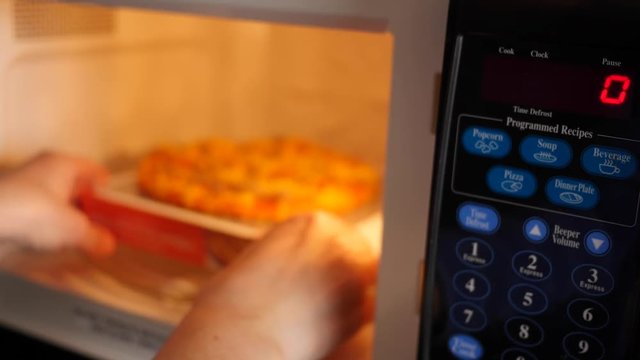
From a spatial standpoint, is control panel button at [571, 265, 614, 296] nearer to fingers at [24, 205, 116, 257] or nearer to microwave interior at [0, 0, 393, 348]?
microwave interior at [0, 0, 393, 348]

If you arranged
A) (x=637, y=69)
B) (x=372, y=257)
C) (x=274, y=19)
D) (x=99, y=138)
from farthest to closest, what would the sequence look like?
(x=99, y=138)
(x=372, y=257)
(x=274, y=19)
(x=637, y=69)

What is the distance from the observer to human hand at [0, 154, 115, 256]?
83 centimetres

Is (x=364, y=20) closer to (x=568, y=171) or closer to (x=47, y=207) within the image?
(x=568, y=171)

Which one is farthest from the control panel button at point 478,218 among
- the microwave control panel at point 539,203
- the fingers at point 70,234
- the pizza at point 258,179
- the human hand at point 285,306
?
the fingers at point 70,234

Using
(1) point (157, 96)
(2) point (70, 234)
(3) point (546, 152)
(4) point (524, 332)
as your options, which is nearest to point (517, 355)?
(4) point (524, 332)

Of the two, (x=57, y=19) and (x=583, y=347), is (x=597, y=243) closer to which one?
(x=583, y=347)

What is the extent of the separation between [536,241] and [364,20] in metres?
0.18

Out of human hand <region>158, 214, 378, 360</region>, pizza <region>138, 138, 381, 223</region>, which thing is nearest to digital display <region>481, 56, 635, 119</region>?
human hand <region>158, 214, 378, 360</region>

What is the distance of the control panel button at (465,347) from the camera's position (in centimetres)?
46

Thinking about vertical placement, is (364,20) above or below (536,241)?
above

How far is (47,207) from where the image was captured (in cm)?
84

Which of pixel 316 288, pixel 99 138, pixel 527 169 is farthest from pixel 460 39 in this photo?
pixel 99 138

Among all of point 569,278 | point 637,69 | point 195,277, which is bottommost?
point 195,277

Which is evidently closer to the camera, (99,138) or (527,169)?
(527,169)
